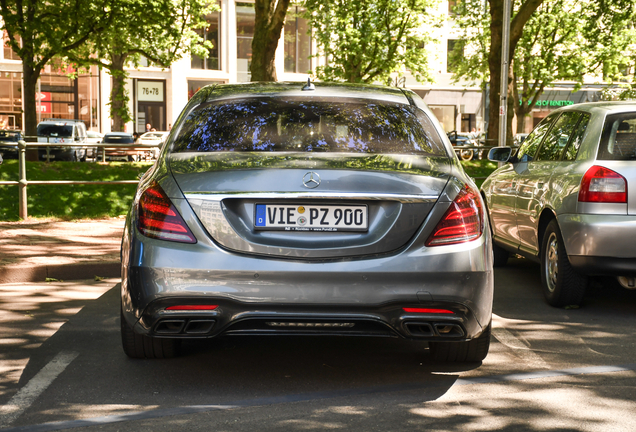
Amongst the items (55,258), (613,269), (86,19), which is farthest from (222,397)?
(86,19)

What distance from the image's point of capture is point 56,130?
120ft

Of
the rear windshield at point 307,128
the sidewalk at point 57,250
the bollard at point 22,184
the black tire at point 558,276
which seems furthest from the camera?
the bollard at point 22,184

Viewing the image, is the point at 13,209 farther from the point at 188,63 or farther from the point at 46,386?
the point at 188,63

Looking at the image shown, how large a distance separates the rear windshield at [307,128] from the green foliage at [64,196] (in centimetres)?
821

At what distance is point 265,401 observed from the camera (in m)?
4.09

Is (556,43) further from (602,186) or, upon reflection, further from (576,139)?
(602,186)

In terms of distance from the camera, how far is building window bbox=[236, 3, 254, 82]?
50.4 metres

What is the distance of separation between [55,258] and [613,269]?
5240 mm

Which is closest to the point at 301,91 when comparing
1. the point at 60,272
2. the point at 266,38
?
the point at 60,272

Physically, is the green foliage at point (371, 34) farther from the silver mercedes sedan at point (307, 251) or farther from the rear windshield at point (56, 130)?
the silver mercedes sedan at point (307, 251)

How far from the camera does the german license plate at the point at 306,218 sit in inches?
155

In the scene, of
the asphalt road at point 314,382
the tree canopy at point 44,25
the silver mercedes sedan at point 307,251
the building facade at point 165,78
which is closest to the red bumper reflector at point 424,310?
the silver mercedes sedan at point 307,251

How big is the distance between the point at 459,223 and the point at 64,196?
1055 centimetres

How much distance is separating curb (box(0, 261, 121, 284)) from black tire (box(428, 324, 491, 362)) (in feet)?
14.2
